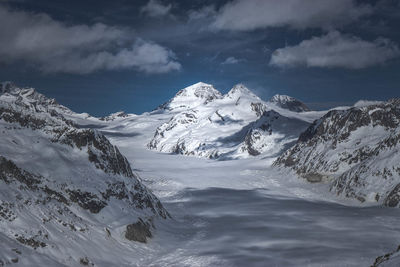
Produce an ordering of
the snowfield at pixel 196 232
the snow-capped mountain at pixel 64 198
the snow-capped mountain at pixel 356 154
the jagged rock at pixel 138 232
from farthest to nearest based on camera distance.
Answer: the snow-capped mountain at pixel 356 154 → the jagged rock at pixel 138 232 → the snowfield at pixel 196 232 → the snow-capped mountain at pixel 64 198

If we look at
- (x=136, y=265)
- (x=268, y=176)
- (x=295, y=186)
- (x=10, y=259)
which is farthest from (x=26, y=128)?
(x=268, y=176)

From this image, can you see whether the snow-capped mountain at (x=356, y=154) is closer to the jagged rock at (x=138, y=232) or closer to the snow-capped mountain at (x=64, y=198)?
the snow-capped mountain at (x=64, y=198)

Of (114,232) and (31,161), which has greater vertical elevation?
(31,161)

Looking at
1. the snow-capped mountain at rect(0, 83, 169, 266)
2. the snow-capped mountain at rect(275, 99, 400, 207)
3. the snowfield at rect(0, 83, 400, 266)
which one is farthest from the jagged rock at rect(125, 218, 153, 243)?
the snow-capped mountain at rect(275, 99, 400, 207)

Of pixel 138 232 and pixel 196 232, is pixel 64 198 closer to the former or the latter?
pixel 138 232

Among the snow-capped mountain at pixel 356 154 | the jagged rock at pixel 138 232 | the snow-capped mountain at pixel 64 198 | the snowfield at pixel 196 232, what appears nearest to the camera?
the snow-capped mountain at pixel 64 198

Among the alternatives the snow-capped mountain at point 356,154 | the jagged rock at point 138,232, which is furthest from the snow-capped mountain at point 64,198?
the snow-capped mountain at point 356,154

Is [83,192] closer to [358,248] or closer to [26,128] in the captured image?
[26,128]
